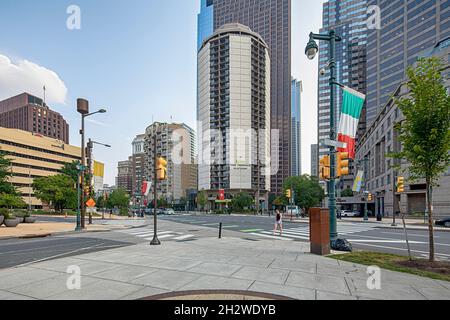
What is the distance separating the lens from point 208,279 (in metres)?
6.63

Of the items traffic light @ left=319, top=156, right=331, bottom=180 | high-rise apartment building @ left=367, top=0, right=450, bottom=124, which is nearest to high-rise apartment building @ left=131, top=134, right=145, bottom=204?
high-rise apartment building @ left=367, top=0, right=450, bottom=124

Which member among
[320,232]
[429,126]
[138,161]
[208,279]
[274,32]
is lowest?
[208,279]

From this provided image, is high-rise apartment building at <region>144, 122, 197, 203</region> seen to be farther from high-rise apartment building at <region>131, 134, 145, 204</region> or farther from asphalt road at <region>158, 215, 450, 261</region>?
asphalt road at <region>158, 215, 450, 261</region>

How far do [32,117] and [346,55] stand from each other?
15433cm

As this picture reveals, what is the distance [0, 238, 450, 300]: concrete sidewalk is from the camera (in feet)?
18.4

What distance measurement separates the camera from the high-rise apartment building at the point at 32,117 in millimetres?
135375

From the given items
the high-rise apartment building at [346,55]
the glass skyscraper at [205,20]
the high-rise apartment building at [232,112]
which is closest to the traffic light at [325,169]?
the high-rise apartment building at [232,112]

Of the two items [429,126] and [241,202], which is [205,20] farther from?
[429,126]

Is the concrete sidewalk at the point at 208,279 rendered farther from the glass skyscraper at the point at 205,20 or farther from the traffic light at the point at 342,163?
the glass skyscraper at the point at 205,20

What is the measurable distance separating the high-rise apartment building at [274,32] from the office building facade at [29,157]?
99268 mm

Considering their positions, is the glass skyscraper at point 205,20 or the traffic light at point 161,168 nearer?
the traffic light at point 161,168

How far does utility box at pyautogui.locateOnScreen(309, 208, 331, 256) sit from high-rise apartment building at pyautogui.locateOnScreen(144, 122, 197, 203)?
390 feet

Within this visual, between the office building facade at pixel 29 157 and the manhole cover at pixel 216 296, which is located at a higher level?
the office building facade at pixel 29 157

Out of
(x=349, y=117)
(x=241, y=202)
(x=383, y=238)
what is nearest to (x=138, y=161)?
(x=241, y=202)
